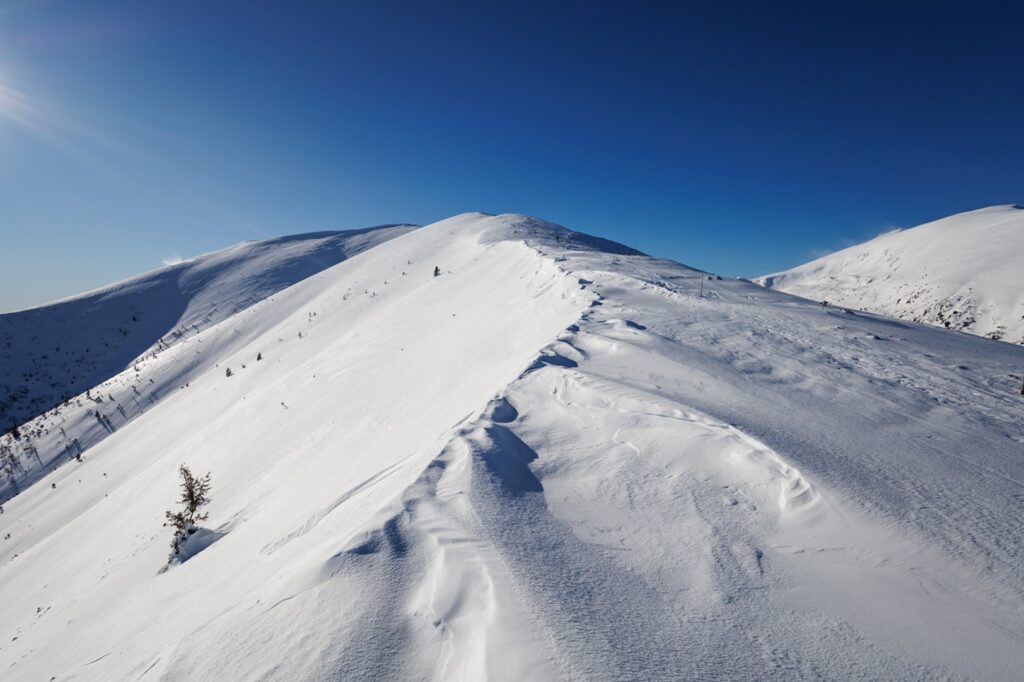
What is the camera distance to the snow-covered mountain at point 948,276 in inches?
1501

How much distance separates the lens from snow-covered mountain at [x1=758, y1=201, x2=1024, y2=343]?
38125 millimetres

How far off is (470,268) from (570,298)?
11.7 meters

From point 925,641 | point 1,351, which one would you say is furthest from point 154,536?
point 1,351

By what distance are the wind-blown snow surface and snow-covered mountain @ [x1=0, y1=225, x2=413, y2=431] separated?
48430mm

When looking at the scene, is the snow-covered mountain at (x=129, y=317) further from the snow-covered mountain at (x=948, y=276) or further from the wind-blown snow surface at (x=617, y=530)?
the snow-covered mountain at (x=948, y=276)

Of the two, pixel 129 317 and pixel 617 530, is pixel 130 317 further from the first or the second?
pixel 617 530

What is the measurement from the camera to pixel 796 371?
614cm

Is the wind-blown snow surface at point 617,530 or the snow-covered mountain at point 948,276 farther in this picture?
the snow-covered mountain at point 948,276

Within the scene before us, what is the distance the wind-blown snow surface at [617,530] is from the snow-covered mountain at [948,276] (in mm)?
29942

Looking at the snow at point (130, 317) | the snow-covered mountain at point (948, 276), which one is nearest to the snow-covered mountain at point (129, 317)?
the snow at point (130, 317)

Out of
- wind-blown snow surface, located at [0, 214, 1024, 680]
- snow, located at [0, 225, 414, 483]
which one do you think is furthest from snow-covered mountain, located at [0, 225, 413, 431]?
wind-blown snow surface, located at [0, 214, 1024, 680]

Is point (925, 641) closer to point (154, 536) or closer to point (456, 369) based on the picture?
point (456, 369)

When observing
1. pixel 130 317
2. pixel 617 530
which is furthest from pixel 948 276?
pixel 130 317

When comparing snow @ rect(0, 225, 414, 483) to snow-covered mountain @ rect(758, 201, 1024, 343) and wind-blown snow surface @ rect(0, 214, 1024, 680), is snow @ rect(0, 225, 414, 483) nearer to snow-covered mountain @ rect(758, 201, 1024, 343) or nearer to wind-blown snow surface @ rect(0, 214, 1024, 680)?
wind-blown snow surface @ rect(0, 214, 1024, 680)
